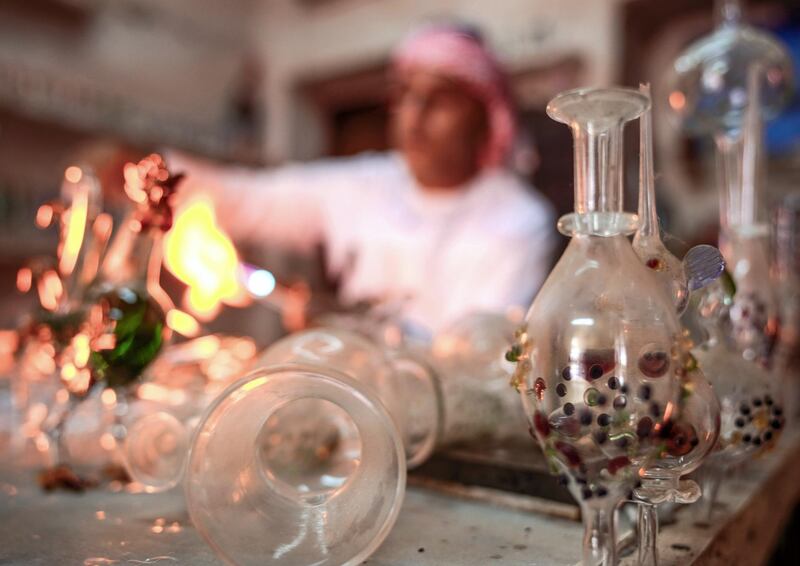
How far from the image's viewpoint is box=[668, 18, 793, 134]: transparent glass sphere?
0.76 m

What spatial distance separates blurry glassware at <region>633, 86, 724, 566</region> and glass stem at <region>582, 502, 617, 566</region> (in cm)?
3

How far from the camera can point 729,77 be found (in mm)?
762

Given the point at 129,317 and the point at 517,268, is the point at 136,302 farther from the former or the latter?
the point at 517,268

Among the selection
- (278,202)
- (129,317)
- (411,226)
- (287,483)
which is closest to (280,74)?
(278,202)

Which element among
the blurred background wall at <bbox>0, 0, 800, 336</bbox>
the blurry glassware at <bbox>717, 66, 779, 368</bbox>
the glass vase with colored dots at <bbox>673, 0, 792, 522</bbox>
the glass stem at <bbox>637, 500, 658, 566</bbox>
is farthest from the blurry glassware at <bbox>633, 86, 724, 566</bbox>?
the blurred background wall at <bbox>0, 0, 800, 336</bbox>

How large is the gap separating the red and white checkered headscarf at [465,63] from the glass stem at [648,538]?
4.16 feet

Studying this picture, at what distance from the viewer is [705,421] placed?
0.40 metres

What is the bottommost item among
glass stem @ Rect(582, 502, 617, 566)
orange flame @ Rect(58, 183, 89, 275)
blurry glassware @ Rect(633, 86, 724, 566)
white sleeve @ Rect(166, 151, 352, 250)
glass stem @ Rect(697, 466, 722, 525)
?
glass stem @ Rect(697, 466, 722, 525)

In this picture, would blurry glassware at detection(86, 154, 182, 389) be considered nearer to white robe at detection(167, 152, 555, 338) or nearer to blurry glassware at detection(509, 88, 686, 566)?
blurry glassware at detection(509, 88, 686, 566)

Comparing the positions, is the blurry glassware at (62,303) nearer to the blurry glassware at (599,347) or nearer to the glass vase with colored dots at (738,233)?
the blurry glassware at (599,347)

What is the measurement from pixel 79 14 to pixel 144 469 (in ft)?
7.16

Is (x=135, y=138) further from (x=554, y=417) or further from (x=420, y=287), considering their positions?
(x=554, y=417)

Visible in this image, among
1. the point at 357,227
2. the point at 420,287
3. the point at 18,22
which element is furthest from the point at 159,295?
the point at 18,22

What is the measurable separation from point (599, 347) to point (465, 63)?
4.19 ft
